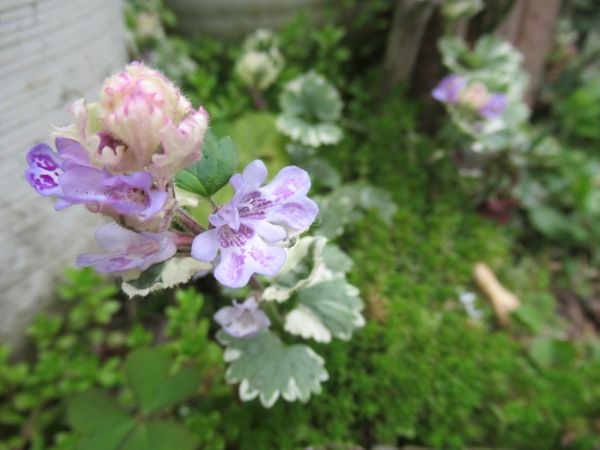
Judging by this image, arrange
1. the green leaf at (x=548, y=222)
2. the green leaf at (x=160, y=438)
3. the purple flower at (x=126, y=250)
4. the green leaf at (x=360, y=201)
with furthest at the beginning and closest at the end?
the green leaf at (x=548, y=222) → the green leaf at (x=360, y=201) → the green leaf at (x=160, y=438) → the purple flower at (x=126, y=250)

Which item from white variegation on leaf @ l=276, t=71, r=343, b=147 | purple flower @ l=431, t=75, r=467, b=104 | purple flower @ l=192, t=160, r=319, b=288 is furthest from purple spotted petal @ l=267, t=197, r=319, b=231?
purple flower @ l=431, t=75, r=467, b=104

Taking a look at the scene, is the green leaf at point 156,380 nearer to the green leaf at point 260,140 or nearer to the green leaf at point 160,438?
the green leaf at point 160,438

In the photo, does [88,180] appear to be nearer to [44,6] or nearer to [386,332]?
[44,6]

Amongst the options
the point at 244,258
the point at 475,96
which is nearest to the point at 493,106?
the point at 475,96

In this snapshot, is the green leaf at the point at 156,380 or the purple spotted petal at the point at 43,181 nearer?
the purple spotted petal at the point at 43,181

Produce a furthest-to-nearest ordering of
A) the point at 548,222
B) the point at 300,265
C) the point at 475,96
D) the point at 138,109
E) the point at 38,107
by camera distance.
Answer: the point at 548,222
the point at 475,96
the point at 38,107
the point at 300,265
the point at 138,109

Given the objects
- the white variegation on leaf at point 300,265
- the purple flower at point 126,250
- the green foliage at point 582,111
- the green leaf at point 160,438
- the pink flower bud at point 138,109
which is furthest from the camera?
the green foliage at point 582,111

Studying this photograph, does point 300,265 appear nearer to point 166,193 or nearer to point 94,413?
point 166,193

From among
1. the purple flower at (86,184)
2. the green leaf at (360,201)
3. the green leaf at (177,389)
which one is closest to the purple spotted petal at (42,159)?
the purple flower at (86,184)
